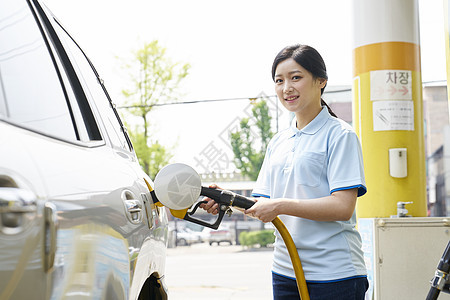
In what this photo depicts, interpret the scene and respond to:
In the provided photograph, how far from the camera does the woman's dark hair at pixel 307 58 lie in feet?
6.89

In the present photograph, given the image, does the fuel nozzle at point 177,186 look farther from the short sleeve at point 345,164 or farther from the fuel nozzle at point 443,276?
the fuel nozzle at point 443,276

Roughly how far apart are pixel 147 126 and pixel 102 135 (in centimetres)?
1520

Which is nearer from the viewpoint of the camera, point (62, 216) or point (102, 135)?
point (62, 216)

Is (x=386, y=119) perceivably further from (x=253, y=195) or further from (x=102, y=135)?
(x=102, y=135)

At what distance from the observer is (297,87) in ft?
6.89

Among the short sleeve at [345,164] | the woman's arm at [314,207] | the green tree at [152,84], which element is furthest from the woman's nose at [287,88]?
the green tree at [152,84]

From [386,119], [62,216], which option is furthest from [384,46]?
[62,216]

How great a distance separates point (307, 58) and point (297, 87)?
12 cm

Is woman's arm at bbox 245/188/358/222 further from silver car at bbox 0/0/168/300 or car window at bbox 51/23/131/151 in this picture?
car window at bbox 51/23/131/151

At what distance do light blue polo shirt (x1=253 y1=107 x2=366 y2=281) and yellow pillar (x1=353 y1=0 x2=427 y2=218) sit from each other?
8.75ft

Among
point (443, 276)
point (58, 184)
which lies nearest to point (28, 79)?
point (58, 184)

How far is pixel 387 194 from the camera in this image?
4648 mm

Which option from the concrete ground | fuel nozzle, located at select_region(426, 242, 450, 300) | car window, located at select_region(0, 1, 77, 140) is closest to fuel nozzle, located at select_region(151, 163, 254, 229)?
car window, located at select_region(0, 1, 77, 140)

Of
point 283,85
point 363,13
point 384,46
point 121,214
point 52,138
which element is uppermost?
point 363,13
